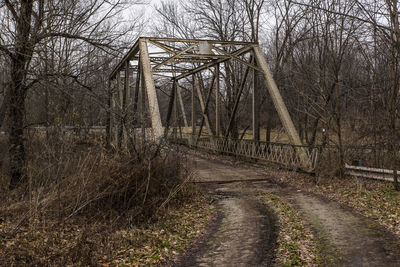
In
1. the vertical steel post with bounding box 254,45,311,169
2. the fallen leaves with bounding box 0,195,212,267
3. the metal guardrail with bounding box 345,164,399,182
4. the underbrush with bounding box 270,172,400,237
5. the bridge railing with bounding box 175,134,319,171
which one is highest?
the vertical steel post with bounding box 254,45,311,169

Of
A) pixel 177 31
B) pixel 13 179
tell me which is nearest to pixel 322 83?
pixel 13 179

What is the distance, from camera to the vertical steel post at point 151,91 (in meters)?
10.3

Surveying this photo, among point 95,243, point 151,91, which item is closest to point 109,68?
point 151,91

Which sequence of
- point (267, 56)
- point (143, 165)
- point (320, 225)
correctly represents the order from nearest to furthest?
point (320, 225) → point (143, 165) → point (267, 56)

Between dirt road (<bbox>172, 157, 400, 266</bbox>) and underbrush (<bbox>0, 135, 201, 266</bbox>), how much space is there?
1.33 m

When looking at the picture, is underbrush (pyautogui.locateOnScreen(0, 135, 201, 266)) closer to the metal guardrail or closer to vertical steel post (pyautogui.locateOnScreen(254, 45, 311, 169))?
vertical steel post (pyautogui.locateOnScreen(254, 45, 311, 169))

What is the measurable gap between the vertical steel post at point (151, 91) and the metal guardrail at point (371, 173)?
6.27 m

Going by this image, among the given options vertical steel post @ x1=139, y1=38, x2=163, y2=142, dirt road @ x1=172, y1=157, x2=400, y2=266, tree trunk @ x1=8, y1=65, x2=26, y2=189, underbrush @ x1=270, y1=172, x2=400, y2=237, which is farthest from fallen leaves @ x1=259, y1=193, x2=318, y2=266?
tree trunk @ x1=8, y1=65, x2=26, y2=189

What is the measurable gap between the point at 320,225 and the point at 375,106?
770 centimetres

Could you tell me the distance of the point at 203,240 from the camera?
20.0 ft

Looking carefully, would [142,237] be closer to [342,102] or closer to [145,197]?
[145,197]

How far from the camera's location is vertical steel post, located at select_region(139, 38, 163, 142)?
1029cm

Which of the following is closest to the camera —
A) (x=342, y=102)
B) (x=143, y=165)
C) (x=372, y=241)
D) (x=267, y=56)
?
(x=372, y=241)

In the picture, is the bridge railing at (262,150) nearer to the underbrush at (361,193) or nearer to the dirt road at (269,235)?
the underbrush at (361,193)
